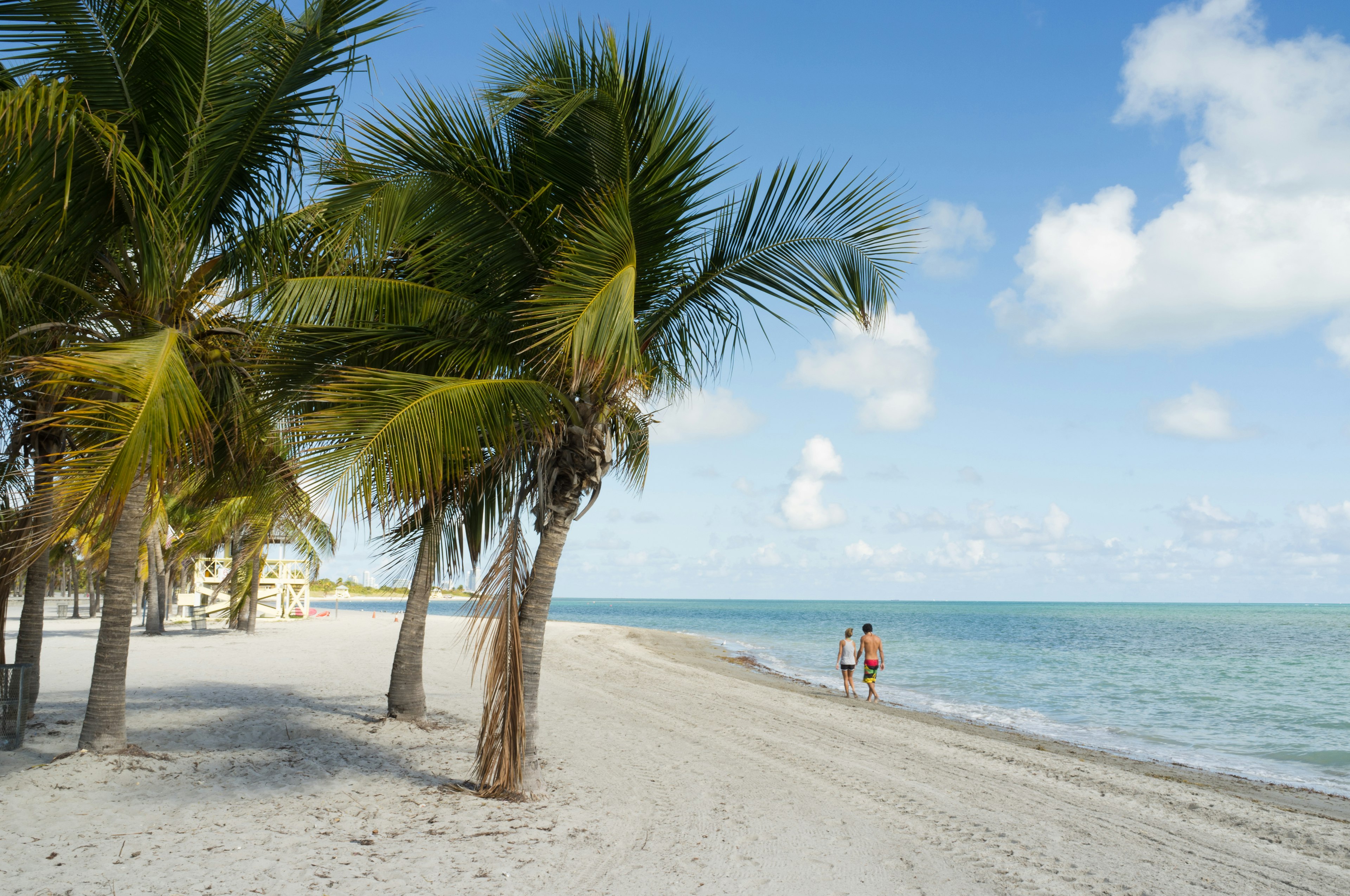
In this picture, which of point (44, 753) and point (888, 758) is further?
point (888, 758)

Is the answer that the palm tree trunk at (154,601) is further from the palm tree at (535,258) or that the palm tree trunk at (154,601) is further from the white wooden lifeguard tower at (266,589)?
the palm tree at (535,258)

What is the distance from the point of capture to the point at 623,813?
20.8 ft

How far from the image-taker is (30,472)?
5586 millimetres

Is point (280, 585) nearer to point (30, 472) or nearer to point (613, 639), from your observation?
point (613, 639)

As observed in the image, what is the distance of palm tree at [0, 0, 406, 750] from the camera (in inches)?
187

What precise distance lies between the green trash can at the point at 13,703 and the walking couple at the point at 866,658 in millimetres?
12902

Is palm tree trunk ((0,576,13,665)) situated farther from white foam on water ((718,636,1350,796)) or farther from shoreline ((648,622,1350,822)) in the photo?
white foam on water ((718,636,1350,796))

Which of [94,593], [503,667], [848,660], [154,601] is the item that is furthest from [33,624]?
[94,593]

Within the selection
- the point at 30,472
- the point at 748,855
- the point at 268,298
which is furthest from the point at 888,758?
the point at 30,472

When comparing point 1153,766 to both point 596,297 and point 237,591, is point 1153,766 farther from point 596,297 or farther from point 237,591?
point 237,591

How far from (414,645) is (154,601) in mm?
17892

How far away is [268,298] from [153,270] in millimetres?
831

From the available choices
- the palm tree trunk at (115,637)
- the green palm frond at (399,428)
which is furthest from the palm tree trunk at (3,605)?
the green palm frond at (399,428)

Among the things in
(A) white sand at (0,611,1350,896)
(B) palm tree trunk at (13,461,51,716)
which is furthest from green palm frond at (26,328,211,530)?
(B) palm tree trunk at (13,461,51,716)
